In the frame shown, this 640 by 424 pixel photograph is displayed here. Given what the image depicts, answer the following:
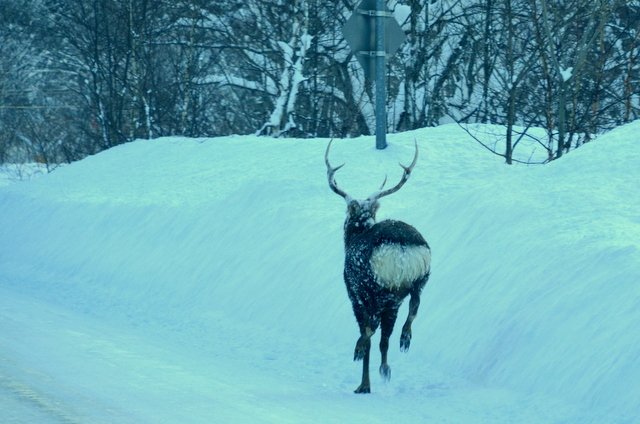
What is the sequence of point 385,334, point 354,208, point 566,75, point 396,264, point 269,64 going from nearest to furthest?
point 396,264 < point 385,334 < point 354,208 < point 566,75 < point 269,64

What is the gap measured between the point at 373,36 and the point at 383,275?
5541 mm

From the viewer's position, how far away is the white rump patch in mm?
5695

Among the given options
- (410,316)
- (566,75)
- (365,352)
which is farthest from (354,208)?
(566,75)

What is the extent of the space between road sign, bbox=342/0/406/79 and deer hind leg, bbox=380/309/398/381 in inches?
199

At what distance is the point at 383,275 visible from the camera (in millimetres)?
Answer: 5727

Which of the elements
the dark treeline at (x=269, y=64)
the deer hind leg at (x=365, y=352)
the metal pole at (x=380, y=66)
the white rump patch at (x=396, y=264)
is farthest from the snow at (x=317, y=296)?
the dark treeline at (x=269, y=64)

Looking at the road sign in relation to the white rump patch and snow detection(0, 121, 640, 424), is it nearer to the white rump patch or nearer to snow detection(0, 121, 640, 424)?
snow detection(0, 121, 640, 424)

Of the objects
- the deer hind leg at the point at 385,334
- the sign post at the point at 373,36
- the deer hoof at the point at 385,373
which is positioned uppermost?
the sign post at the point at 373,36

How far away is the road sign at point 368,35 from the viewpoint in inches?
415

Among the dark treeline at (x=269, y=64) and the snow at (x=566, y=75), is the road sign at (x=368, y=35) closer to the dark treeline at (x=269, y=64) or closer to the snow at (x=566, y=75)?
the snow at (x=566, y=75)

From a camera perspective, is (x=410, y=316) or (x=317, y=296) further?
(x=317, y=296)

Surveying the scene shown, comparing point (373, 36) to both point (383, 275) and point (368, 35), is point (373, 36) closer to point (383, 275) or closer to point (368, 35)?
→ point (368, 35)

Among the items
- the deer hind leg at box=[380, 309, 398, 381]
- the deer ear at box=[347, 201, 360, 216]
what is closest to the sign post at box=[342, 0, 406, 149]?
the deer ear at box=[347, 201, 360, 216]

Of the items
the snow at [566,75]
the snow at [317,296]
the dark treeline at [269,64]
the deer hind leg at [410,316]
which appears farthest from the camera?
the dark treeline at [269,64]
